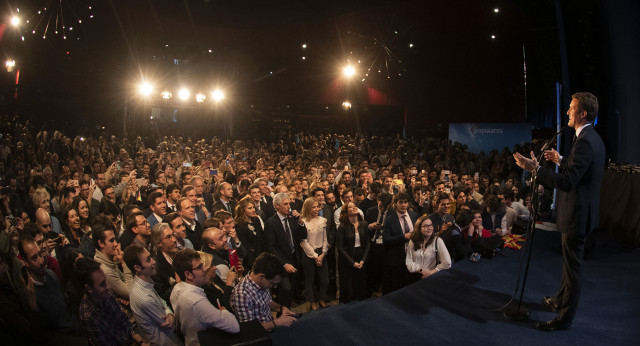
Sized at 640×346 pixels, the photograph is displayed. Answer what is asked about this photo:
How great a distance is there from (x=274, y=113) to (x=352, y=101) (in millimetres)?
4711

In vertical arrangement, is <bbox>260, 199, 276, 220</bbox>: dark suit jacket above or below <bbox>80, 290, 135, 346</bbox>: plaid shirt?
above

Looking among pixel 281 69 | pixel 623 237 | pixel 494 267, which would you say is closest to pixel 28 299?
pixel 494 267

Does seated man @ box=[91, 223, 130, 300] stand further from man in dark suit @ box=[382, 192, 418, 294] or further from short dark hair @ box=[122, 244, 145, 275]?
man in dark suit @ box=[382, 192, 418, 294]

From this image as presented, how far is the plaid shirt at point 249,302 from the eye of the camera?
317cm

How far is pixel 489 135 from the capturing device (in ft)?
41.8

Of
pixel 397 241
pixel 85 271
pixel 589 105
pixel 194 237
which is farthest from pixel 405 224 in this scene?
pixel 85 271

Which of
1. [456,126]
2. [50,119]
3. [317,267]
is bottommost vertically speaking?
[317,267]

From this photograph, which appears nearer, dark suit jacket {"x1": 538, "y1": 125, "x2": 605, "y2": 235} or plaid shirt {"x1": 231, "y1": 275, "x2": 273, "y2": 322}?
dark suit jacket {"x1": 538, "y1": 125, "x2": 605, "y2": 235}

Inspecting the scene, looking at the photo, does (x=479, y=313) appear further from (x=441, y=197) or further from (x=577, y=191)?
(x=441, y=197)

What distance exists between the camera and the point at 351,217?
554cm

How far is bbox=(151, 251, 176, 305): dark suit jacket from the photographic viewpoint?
12.5ft

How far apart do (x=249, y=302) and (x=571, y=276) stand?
2.39 metres

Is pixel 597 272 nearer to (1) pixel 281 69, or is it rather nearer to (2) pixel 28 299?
(2) pixel 28 299

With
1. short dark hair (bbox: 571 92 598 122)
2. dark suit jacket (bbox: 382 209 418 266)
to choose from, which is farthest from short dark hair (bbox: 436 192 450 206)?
short dark hair (bbox: 571 92 598 122)
